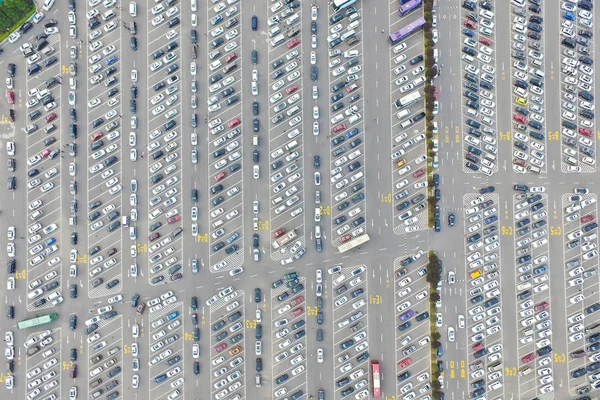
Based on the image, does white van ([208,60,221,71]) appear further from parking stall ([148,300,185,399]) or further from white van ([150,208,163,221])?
parking stall ([148,300,185,399])

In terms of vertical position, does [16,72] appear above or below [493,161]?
above

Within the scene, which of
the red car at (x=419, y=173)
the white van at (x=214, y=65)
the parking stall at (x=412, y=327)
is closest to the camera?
the parking stall at (x=412, y=327)

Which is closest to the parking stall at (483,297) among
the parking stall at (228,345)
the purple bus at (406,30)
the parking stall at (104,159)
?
the purple bus at (406,30)

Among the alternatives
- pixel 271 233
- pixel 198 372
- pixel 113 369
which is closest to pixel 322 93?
pixel 271 233

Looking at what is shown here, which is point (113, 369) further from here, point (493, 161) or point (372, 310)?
point (493, 161)

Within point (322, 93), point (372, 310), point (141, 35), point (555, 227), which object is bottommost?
point (372, 310)

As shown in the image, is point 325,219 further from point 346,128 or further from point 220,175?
point 220,175

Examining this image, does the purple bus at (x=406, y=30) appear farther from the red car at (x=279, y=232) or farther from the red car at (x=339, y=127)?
the red car at (x=279, y=232)
